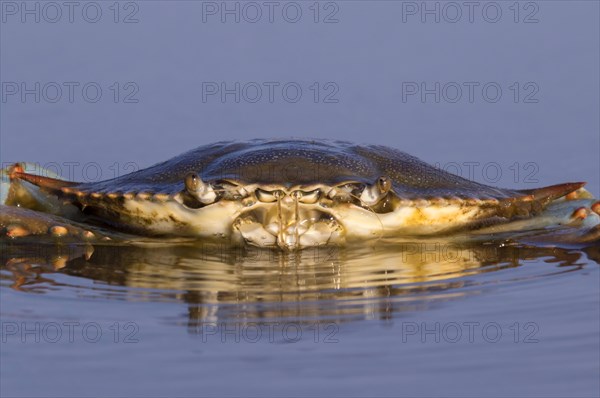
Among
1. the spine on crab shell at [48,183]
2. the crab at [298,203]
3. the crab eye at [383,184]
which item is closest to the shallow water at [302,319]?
the crab at [298,203]

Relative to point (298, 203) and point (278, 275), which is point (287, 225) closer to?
point (298, 203)

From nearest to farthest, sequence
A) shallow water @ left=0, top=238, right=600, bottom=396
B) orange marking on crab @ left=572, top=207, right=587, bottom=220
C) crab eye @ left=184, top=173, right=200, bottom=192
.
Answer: shallow water @ left=0, top=238, right=600, bottom=396 < crab eye @ left=184, top=173, right=200, bottom=192 < orange marking on crab @ left=572, top=207, right=587, bottom=220

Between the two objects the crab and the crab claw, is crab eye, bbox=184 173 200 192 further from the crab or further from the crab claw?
the crab claw

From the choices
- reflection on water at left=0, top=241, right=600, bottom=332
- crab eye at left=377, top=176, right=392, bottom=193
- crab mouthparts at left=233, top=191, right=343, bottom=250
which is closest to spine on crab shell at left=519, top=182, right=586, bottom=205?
reflection on water at left=0, top=241, right=600, bottom=332

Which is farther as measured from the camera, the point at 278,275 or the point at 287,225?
the point at 287,225

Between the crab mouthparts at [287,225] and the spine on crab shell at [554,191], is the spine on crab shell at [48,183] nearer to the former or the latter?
the crab mouthparts at [287,225]

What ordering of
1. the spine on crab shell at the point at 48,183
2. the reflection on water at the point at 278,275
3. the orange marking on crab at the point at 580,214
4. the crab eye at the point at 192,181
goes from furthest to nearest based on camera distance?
the spine on crab shell at the point at 48,183 → the orange marking on crab at the point at 580,214 → the crab eye at the point at 192,181 → the reflection on water at the point at 278,275

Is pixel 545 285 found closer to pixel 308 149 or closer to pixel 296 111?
pixel 308 149

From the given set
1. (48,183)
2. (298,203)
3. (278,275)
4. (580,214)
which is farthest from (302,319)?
(48,183)
